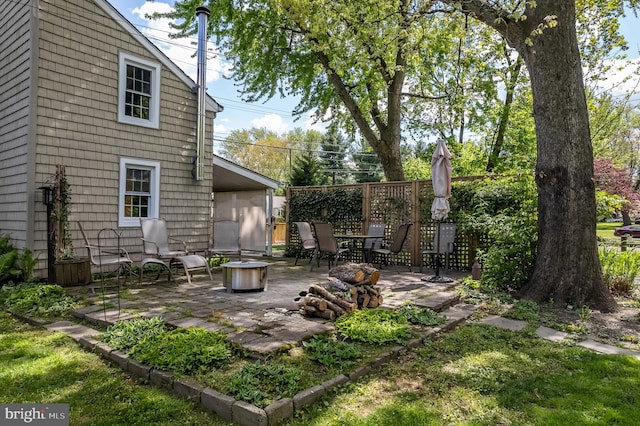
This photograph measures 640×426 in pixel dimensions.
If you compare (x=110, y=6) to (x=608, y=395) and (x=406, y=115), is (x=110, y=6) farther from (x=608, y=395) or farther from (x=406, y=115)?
(x=406, y=115)

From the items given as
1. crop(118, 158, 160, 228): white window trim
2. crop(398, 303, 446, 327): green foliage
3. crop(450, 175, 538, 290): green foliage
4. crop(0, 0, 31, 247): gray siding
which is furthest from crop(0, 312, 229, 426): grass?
crop(450, 175, 538, 290): green foliage

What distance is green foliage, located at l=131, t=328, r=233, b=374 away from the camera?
2920 millimetres

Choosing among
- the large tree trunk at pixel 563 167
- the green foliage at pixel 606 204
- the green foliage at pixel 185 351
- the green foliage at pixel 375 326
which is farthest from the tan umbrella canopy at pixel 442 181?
the green foliage at pixel 185 351

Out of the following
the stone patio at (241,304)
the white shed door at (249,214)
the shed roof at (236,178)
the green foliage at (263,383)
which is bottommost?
the green foliage at (263,383)

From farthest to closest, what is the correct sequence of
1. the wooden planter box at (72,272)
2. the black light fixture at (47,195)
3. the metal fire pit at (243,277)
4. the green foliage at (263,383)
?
the black light fixture at (47,195) < the wooden planter box at (72,272) < the metal fire pit at (243,277) < the green foliage at (263,383)

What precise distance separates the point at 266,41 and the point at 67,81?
674cm

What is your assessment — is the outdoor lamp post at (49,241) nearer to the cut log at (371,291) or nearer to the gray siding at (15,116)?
the gray siding at (15,116)

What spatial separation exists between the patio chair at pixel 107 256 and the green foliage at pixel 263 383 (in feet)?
12.2

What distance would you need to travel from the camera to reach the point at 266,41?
481 inches

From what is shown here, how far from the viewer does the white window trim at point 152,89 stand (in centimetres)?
758

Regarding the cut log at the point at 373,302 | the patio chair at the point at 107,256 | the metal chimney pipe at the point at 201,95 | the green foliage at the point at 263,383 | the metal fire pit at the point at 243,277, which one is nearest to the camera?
the green foliage at the point at 263,383

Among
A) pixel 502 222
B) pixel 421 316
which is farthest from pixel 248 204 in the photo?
pixel 421 316

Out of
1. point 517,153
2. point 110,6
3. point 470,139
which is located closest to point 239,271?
point 110,6

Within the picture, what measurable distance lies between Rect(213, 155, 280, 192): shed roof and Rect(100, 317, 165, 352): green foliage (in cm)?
597
